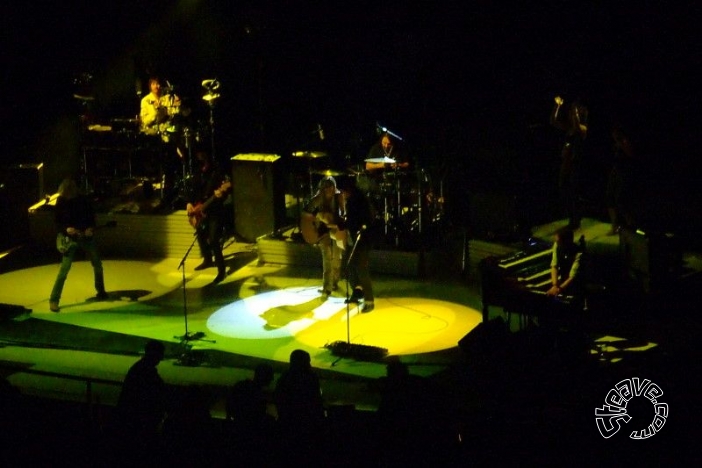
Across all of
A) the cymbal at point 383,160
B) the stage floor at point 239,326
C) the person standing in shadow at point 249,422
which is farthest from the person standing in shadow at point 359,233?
the person standing in shadow at point 249,422

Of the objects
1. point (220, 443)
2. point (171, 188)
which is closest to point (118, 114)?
point (171, 188)

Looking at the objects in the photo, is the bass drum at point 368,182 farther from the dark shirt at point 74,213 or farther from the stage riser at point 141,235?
the dark shirt at point 74,213

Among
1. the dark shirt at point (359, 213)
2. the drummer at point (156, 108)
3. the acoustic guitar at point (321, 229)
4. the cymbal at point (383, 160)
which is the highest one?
the drummer at point (156, 108)

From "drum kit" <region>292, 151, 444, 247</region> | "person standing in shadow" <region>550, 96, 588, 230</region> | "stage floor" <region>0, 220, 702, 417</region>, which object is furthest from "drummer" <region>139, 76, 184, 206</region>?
"person standing in shadow" <region>550, 96, 588, 230</region>

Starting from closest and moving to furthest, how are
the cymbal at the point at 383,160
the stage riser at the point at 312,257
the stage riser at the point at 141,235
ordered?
Answer: the stage riser at the point at 312,257 < the cymbal at the point at 383,160 < the stage riser at the point at 141,235

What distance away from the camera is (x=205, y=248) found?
16.2 m

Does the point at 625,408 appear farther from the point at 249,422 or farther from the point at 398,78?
the point at 398,78

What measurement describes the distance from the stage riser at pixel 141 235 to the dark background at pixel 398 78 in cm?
145

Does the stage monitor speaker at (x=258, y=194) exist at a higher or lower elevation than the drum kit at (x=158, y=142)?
lower

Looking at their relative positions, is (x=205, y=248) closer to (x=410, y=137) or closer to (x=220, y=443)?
(x=410, y=137)

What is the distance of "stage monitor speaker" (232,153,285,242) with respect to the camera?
17.3 metres

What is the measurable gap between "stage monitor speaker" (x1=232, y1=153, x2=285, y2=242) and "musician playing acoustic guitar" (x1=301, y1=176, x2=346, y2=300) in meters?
2.86

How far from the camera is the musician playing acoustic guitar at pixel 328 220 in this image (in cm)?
1406

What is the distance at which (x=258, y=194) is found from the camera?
17422 mm
